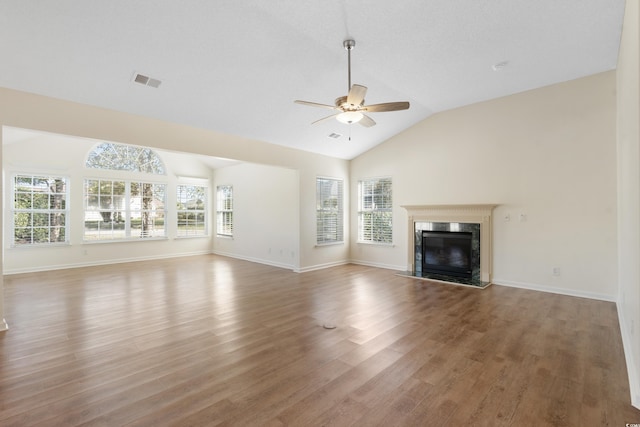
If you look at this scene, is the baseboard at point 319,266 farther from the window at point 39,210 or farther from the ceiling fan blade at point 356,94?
the window at point 39,210

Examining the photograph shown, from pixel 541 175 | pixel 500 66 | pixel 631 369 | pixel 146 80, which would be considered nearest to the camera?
pixel 631 369

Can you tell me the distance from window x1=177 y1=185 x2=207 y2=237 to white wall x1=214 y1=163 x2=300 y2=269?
793 mm

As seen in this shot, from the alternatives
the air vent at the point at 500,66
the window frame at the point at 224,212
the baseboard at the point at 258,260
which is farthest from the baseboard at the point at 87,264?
the air vent at the point at 500,66

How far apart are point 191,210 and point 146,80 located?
6.36 meters

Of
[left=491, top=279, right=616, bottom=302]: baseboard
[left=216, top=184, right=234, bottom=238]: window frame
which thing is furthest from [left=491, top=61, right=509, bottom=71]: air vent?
[left=216, top=184, right=234, bottom=238]: window frame

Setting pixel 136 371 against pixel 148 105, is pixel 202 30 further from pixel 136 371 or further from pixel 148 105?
pixel 136 371

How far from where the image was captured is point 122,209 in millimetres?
8219

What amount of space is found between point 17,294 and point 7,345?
8.27ft

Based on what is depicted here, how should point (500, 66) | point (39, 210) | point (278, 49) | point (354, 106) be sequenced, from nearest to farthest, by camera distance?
1. point (354, 106)
2. point (278, 49)
3. point (500, 66)
4. point (39, 210)

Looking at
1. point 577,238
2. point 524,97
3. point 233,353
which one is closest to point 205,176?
point 233,353

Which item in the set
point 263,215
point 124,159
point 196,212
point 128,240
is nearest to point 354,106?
point 263,215

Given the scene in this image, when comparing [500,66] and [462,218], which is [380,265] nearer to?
[462,218]

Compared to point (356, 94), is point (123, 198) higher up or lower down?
lower down

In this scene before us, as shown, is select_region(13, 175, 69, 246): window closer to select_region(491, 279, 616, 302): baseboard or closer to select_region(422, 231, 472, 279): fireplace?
select_region(422, 231, 472, 279): fireplace
